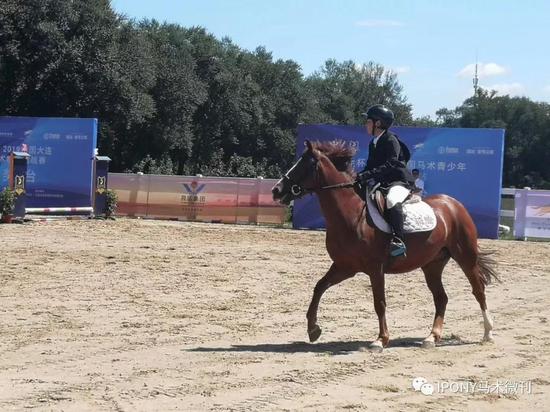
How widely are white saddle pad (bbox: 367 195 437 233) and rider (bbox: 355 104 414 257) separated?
0.12m

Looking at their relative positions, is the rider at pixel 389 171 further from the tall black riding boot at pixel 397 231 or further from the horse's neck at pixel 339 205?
the horse's neck at pixel 339 205

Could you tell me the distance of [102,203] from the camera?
84.7ft

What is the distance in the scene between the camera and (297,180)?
29.2ft

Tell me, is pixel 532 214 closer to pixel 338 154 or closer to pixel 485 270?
pixel 485 270

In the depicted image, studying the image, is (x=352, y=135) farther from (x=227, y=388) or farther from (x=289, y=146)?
(x=289, y=146)

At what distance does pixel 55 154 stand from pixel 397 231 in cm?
1881

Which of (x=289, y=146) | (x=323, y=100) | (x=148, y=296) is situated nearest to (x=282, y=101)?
(x=289, y=146)

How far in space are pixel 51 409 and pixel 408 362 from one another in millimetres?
3675

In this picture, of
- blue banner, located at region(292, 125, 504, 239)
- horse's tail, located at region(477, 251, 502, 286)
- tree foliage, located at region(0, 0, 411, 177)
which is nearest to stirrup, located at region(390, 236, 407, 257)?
horse's tail, located at region(477, 251, 502, 286)

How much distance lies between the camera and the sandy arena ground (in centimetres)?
650

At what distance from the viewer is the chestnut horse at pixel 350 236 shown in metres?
8.70

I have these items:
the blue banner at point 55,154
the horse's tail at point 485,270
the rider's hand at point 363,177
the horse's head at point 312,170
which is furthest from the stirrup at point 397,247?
the blue banner at point 55,154

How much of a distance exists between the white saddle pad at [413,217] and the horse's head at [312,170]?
0.56 meters

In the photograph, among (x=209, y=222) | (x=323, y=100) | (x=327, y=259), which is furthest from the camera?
(x=323, y=100)
